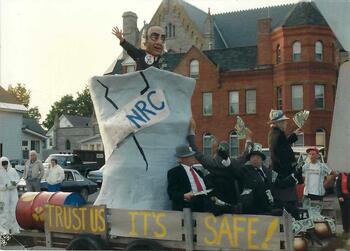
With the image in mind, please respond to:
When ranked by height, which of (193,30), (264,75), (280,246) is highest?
(193,30)

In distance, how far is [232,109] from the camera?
27.2 metres

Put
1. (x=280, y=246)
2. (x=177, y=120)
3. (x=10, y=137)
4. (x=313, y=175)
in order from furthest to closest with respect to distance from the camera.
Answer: (x=10, y=137) < (x=313, y=175) < (x=177, y=120) < (x=280, y=246)

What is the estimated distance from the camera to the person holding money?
A: 18.1ft

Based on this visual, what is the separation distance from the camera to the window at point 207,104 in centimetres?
2638

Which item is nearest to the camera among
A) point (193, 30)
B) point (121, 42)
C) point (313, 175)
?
point (121, 42)

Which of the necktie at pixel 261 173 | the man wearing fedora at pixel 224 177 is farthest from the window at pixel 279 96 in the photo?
the man wearing fedora at pixel 224 177

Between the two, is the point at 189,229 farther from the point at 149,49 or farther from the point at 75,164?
the point at 75,164

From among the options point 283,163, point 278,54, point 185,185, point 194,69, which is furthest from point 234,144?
point 185,185

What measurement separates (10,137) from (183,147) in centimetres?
498

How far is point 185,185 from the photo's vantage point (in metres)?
4.78

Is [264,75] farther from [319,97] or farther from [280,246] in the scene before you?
Answer: [280,246]

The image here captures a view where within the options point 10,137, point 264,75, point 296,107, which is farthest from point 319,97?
point 10,137

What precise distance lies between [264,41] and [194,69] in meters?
→ 4.51

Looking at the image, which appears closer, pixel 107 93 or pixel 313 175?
pixel 107 93
